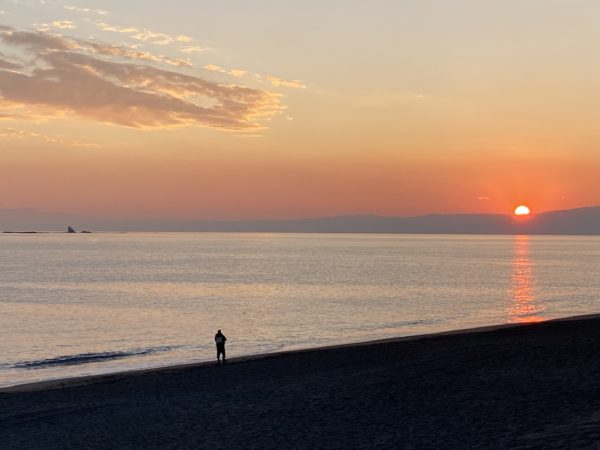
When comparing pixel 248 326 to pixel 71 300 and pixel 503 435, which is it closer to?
pixel 71 300

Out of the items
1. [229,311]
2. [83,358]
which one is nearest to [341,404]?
[83,358]

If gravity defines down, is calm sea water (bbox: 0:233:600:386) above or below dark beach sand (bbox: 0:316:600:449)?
below

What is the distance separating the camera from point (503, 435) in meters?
15.7

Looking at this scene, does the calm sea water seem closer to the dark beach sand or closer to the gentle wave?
the gentle wave

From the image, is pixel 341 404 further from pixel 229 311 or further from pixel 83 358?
pixel 229 311

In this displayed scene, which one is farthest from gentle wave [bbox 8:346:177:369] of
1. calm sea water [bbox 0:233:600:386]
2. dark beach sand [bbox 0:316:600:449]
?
dark beach sand [bbox 0:316:600:449]

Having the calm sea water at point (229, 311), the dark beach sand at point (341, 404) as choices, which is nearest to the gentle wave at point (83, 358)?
the calm sea water at point (229, 311)

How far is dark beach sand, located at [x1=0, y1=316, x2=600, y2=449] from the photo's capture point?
54.6 feet

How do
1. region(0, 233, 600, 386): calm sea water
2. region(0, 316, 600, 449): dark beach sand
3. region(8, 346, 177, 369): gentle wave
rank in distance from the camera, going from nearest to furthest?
region(0, 316, 600, 449): dark beach sand, region(8, 346, 177, 369): gentle wave, region(0, 233, 600, 386): calm sea water

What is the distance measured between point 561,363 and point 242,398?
37.0ft

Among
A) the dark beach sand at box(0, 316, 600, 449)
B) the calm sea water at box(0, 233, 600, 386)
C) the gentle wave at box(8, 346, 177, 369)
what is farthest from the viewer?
the calm sea water at box(0, 233, 600, 386)

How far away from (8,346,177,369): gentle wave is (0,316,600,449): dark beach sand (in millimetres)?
9825

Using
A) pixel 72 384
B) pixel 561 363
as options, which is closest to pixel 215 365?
pixel 72 384

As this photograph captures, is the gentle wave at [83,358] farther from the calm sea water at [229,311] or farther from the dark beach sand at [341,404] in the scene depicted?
the dark beach sand at [341,404]
